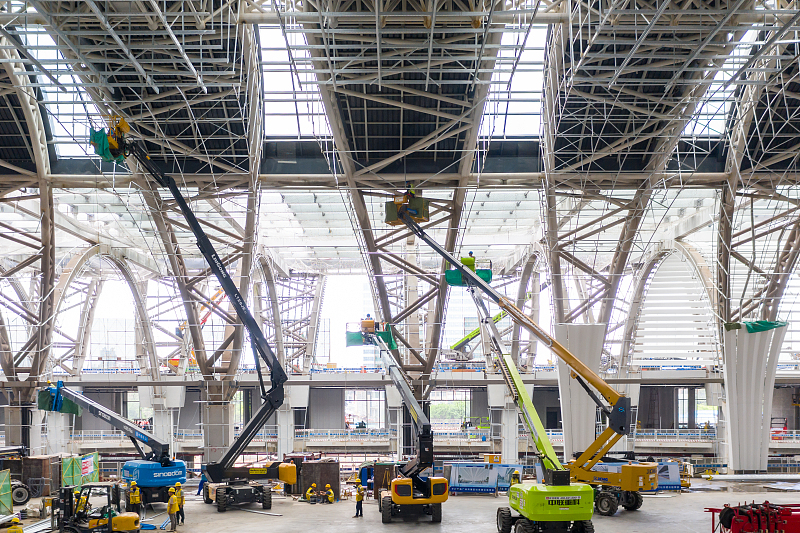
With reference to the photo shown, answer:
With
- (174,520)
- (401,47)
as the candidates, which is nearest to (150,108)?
(401,47)

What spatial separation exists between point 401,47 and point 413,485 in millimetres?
14054

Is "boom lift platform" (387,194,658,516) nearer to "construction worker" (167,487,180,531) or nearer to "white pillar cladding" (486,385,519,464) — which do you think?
"construction worker" (167,487,180,531)

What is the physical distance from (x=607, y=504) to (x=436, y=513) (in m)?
5.75

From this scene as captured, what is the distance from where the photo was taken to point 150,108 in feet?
88.8

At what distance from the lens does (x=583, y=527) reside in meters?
19.6

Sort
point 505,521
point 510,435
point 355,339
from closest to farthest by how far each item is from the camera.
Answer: point 505,521
point 355,339
point 510,435

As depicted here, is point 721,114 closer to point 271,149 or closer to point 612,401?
point 612,401

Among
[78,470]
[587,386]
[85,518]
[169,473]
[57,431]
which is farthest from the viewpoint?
[57,431]

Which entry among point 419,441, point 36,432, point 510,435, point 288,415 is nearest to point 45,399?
point 36,432

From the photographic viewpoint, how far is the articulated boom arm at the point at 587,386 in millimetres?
22609

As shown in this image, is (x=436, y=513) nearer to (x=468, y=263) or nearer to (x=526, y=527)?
(x=526, y=527)

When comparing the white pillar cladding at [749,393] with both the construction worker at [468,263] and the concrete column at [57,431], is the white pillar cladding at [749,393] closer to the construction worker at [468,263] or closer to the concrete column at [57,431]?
the construction worker at [468,263]

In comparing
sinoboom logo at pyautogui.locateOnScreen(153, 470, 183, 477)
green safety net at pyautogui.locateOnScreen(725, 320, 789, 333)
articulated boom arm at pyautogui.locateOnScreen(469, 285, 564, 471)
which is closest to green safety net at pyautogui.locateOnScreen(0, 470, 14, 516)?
sinoboom logo at pyautogui.locateOnScreen(153, 470, 183, 477)

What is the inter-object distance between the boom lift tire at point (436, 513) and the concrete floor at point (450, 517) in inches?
7.1
